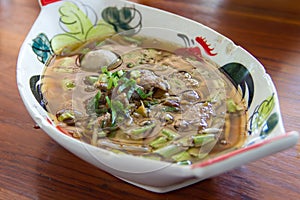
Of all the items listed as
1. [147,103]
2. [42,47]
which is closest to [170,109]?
[147,103]

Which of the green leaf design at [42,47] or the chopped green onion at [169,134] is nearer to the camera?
the chopped green onion at [169,134]

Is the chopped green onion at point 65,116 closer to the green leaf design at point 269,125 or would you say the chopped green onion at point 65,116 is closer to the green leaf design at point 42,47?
the green leaf design at point 42,47

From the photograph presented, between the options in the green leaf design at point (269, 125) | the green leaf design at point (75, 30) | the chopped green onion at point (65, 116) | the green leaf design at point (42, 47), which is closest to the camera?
the green leaf design at point (269, 125)

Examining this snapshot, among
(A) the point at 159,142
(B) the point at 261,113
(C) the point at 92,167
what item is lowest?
(C) the point at 92,167

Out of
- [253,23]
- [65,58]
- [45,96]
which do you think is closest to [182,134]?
[45,96]

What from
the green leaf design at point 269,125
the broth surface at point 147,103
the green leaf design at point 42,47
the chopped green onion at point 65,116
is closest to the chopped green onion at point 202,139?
the broth surface at point 147,103

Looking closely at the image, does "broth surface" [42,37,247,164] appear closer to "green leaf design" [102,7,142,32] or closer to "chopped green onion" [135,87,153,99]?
"chopped green onion" [135,87,153,99]

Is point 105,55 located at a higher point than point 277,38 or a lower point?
lower

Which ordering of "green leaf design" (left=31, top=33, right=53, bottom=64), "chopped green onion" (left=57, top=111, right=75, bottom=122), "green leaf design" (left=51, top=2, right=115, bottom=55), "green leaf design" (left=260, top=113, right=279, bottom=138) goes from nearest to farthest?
"green leaf design" (left=260, top=113, right=279, bottom=138)
"chopped green onion" (left=57, top=111, right=75, bottom=122)
"green leaf design" (left=31, top=33, right=53, bottom=64)
"green leaf design" (left=51, top=2, right=115, bottom=55)

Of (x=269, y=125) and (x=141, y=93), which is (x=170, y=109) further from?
(x=269, y=125)

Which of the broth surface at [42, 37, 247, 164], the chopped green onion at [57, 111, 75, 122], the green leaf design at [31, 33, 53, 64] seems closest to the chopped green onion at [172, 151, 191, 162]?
the broth surface at [42, 37, 247, 164]

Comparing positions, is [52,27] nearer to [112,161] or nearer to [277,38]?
[112,161]
